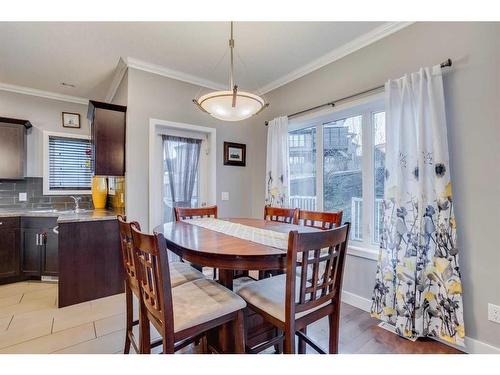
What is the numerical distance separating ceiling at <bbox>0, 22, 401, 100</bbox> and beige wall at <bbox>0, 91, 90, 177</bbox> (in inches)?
10.3

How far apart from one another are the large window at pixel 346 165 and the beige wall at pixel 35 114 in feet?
11.3

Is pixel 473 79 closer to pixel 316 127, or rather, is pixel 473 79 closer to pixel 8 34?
pixel 316 127

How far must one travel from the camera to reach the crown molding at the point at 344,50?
87.8 inches

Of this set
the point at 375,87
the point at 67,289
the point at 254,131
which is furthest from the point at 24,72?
the point at 375,87

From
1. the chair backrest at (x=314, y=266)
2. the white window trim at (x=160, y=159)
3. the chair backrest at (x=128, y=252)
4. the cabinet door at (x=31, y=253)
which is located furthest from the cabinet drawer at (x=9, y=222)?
the chair backrest at (x=314, y=266)

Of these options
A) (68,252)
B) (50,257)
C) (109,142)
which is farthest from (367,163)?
(50,257)

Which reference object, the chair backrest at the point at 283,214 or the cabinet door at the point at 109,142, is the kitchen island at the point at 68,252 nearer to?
the cabinet door at the point at 109,142

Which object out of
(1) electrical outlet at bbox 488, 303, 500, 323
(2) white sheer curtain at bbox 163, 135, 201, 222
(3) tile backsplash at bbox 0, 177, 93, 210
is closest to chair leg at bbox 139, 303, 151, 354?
(2) white sheer curtain at bbox 163, 135, 201, 222

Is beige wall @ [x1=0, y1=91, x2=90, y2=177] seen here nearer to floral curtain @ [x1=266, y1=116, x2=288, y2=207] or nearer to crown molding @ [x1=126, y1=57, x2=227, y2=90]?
crown molding @ [x1=126, y1=57, x2=227, y2=90]

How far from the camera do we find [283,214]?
2.57m

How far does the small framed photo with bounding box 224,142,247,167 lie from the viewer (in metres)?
3.61

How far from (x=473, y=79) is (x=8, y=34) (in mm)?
3834

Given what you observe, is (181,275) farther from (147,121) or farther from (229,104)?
(147,121)

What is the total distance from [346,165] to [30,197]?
4283 millimetres
